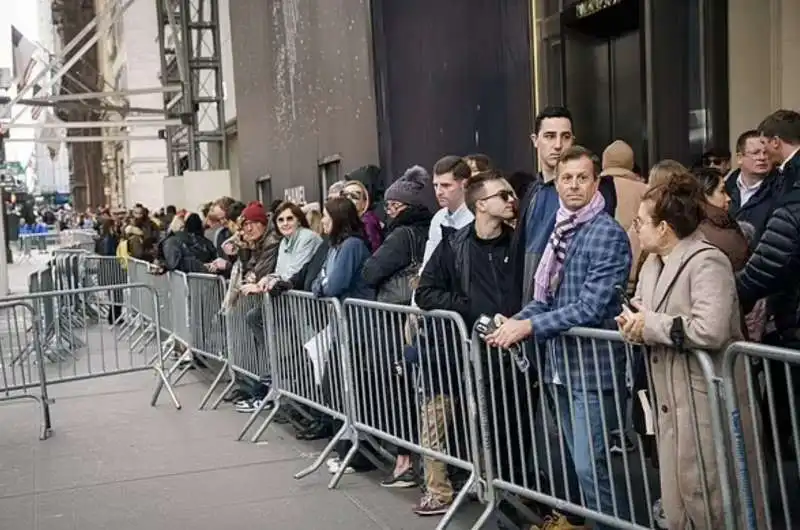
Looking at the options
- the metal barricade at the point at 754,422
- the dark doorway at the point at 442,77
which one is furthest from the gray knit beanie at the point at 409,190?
the dark doorway at the point at 442,77

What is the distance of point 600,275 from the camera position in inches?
177

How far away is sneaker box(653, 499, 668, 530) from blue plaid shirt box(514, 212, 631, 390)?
1.95 ft

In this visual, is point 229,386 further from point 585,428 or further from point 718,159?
point 585,428

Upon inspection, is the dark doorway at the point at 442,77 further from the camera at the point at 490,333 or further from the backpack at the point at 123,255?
the camera at the point at 490,333

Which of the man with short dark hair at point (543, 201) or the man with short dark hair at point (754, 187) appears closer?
the man with short dark hair at point (543, 201)

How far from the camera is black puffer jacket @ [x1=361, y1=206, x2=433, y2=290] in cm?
640

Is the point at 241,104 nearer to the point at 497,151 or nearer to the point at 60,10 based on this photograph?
the point at 497,151

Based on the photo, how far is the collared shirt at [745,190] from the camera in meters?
5.92

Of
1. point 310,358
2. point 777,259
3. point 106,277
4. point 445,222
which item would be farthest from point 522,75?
point 106,277

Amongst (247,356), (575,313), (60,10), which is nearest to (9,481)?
(247,356)

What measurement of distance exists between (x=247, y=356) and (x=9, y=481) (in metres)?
2.33

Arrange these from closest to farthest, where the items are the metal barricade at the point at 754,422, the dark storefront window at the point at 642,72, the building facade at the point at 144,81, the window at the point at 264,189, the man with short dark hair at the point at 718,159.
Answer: the metal barricade at the point at 754,422 < the man with short dark hair at the point at 718,159 < the dark storefront window at the point at 642,72 < the window at the point at 264,189 < the building facade at the point at 144,81

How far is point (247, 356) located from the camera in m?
8.90

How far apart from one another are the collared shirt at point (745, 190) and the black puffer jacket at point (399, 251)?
6.63 feet
